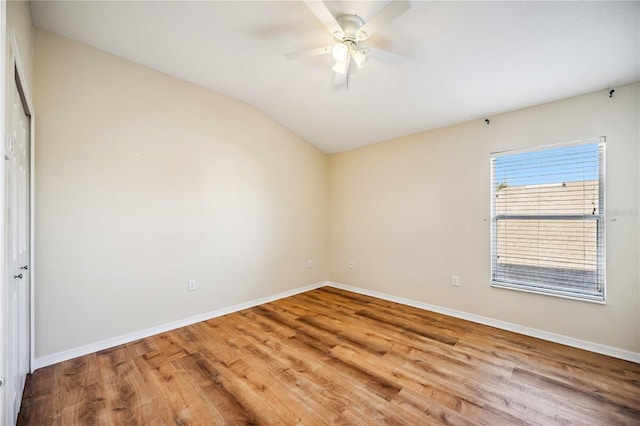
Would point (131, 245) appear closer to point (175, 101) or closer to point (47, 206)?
point (47, 206)

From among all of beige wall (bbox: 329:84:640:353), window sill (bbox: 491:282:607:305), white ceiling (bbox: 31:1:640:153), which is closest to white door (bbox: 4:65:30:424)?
white ceiling (bbox: 31:1:640:153)

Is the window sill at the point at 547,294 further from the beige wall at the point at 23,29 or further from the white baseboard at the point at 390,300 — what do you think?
the beige wall at the point at 23,29

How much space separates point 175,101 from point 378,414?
343 cm

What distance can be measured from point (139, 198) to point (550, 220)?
4.17 meters

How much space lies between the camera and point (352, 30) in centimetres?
193

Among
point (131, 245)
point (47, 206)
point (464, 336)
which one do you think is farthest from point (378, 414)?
point (47, 206)

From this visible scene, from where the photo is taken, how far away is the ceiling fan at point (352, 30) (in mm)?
1621

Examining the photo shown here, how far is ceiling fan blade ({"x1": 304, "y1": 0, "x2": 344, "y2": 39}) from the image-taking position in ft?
5.24

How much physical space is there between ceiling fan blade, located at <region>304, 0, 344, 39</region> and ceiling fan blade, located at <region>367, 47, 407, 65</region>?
0.36 meters

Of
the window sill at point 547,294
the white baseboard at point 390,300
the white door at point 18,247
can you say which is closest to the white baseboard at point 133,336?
the white baseboard at point 390,300

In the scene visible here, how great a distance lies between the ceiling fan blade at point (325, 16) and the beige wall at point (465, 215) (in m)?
2.08

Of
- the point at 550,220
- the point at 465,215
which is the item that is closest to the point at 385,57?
the point at 465,215

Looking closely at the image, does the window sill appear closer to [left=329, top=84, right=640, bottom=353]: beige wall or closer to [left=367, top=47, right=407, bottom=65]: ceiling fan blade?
[left=329, top=84, right=640, bottom=353]: beige wall

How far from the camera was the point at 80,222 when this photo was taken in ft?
7.77
